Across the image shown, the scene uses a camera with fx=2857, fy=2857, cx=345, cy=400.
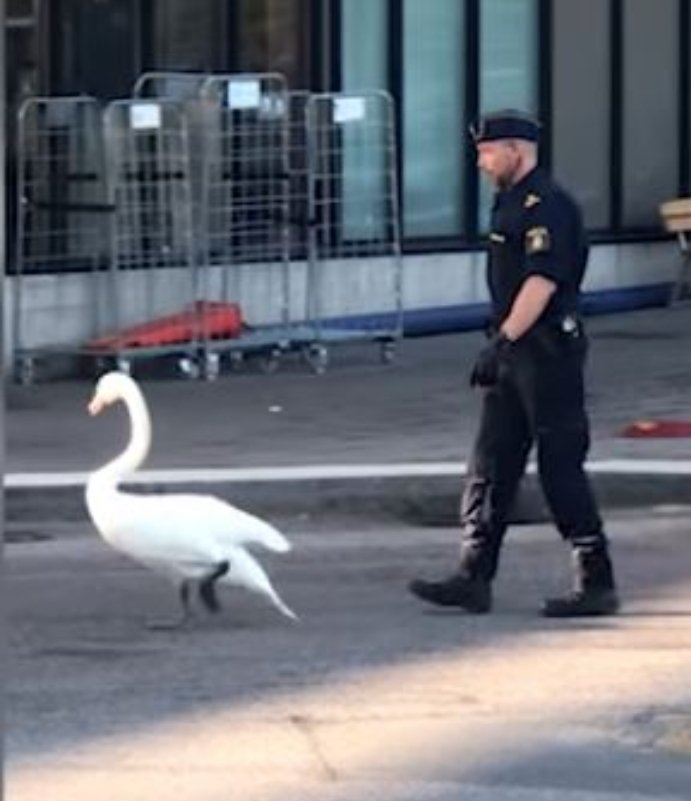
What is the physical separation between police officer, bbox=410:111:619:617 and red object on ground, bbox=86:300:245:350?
719 centimetres

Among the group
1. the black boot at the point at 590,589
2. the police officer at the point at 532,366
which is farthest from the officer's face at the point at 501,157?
the black boot at the point at 590,589

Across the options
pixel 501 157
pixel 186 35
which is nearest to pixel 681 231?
pixel 186 35

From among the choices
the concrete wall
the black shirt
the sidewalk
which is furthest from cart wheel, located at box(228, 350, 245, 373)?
the black shirt

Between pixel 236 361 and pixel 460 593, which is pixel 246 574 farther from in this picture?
pixel 236 361

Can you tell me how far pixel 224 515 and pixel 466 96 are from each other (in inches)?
443

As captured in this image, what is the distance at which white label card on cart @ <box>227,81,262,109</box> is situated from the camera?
1802 centimetres

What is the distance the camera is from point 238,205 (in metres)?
18.6

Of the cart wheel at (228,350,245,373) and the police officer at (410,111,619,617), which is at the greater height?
the police officer at (410,111,619,617)

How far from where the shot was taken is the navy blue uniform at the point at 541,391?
33.0 feet

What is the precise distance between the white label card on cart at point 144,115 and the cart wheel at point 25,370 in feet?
5.15

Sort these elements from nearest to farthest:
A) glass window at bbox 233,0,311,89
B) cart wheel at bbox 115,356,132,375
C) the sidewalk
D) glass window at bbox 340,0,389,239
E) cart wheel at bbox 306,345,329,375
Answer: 1. the sidewalk
2. cart wheel at bbox 115,356,132,375
3. cart wheel at bbox 306,345,329,375
4. glass window at bbox 233,0,311,89
5. glass window at bbox 340,0,389,239

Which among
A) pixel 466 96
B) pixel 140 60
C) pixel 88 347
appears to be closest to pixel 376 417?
pixel 88 347

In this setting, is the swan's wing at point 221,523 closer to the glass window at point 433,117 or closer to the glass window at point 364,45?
the glass window at point 364,45

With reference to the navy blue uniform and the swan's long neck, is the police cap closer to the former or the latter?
the navy blue uniform
